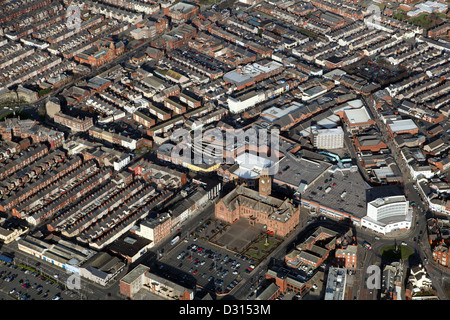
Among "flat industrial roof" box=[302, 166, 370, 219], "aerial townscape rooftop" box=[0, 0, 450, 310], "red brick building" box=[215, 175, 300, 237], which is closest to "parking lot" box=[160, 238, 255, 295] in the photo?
"aerial townscape rooftop" box=[0, 0, 450, 310]

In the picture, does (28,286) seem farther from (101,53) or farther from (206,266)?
(101,53)

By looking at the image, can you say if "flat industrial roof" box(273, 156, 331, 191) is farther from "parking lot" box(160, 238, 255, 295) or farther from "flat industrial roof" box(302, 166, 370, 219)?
"parking lot" box(160, 238, 255, 295)

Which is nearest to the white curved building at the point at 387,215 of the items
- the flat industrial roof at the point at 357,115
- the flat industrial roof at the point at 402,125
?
the flat industrial roof at the point at 402,125

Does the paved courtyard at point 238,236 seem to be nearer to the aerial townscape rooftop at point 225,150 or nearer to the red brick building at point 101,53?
the aerial townscape rooftop at point 225,150

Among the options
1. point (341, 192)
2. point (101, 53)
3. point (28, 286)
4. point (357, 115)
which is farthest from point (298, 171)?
point (101, 53)

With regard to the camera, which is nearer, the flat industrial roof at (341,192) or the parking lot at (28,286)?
the parking lot at (28,286)
